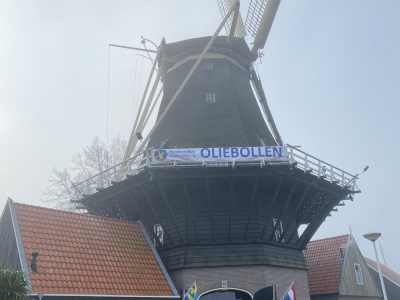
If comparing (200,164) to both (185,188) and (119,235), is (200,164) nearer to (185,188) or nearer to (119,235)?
(185,188)

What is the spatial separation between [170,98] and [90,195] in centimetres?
561

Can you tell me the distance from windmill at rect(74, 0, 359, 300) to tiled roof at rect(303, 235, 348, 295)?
5011 mm

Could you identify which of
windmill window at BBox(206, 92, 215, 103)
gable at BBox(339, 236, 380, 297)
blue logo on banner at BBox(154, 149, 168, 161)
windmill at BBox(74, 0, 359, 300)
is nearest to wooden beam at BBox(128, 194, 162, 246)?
windmill at BBox(74, 0, 359, 300)

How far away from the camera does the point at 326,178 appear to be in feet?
51.3

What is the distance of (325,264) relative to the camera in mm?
21891

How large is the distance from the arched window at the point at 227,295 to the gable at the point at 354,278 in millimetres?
8104

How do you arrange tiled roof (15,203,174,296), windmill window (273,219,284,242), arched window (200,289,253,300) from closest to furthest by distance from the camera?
tiled roof (15,203,174,296)
arched window (200,289,253,300)
windmill window (273,219,284,242)

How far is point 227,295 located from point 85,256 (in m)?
5.04

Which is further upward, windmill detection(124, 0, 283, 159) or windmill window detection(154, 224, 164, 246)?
windmill detection(124, 0, 283, 159)

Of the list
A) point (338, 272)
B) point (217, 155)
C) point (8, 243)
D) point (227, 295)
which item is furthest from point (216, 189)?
point (338, 272)

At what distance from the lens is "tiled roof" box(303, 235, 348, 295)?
20.6m

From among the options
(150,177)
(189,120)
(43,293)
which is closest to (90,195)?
(150,177)

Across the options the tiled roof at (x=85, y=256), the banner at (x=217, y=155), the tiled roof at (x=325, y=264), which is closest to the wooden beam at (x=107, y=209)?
the tiled roof at (x=85, y=256)

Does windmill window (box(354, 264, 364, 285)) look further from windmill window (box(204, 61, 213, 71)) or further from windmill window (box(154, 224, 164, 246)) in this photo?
windmill window (box(204, 61, 213, 71))
